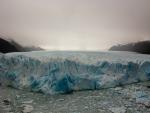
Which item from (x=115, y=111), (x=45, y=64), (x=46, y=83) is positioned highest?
(x=45, y=64)

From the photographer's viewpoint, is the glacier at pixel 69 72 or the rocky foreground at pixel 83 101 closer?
the rocky foreground at pixel 83 101

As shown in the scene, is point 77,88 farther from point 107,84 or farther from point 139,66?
point 139,66

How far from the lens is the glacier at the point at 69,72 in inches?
468

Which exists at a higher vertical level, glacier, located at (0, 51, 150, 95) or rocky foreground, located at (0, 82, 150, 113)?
glacier, located at (0, 51, 150, 95)

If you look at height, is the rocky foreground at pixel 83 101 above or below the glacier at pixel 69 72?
below

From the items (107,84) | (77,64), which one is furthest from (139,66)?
(77,64)

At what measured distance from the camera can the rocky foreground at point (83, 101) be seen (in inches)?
370

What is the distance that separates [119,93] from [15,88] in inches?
195

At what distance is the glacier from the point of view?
11.9 metres

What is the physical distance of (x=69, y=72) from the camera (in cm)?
1240

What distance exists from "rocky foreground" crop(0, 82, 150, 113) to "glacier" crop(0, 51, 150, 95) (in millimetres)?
359

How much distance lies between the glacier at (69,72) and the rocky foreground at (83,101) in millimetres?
359

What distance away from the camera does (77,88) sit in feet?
39.7

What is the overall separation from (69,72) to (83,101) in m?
2.14
